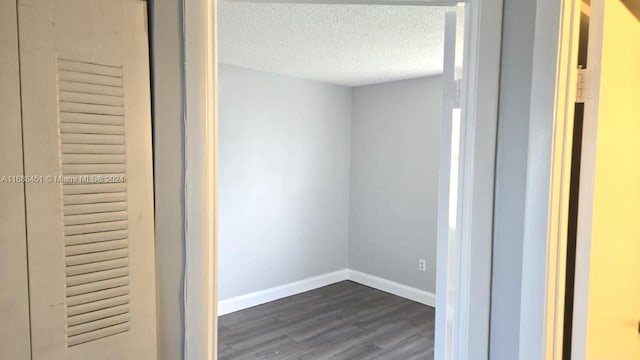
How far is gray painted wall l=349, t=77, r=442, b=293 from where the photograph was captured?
3.91 meters

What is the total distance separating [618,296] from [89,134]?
1.48 meters

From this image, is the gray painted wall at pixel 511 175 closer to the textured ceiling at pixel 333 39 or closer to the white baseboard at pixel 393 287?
the textured ceiling at pixel 333 39

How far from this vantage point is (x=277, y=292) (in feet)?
13.5

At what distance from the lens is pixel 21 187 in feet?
2.81

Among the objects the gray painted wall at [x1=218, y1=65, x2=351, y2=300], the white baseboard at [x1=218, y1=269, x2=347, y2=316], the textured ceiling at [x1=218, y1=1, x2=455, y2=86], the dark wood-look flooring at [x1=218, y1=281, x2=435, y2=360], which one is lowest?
the dark wood-look flooring at [x1=218, y1=281, x2=435, y2=360]

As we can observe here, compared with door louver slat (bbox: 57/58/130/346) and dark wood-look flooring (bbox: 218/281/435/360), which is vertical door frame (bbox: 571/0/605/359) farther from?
dark wood-look flooring (bbox: 218/281/435/360)

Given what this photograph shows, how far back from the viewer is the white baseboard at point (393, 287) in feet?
13.1

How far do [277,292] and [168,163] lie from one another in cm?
328

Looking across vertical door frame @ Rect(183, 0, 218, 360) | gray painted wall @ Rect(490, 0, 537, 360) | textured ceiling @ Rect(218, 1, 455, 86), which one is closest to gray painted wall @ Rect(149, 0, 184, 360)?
vertical door frame @ Rect(183, 0, 218, 360)

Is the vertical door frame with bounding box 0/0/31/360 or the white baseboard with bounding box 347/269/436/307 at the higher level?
the vertical door frame with bounding box 0/0/31/360

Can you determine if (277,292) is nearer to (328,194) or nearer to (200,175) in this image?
(328,194)

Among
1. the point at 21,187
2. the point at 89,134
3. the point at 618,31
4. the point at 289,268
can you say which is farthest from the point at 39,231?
the point at 289,268

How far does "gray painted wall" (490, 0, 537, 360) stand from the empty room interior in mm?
1526

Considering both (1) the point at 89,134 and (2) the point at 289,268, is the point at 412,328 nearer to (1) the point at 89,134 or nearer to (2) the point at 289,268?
(2) the point at 289,268
